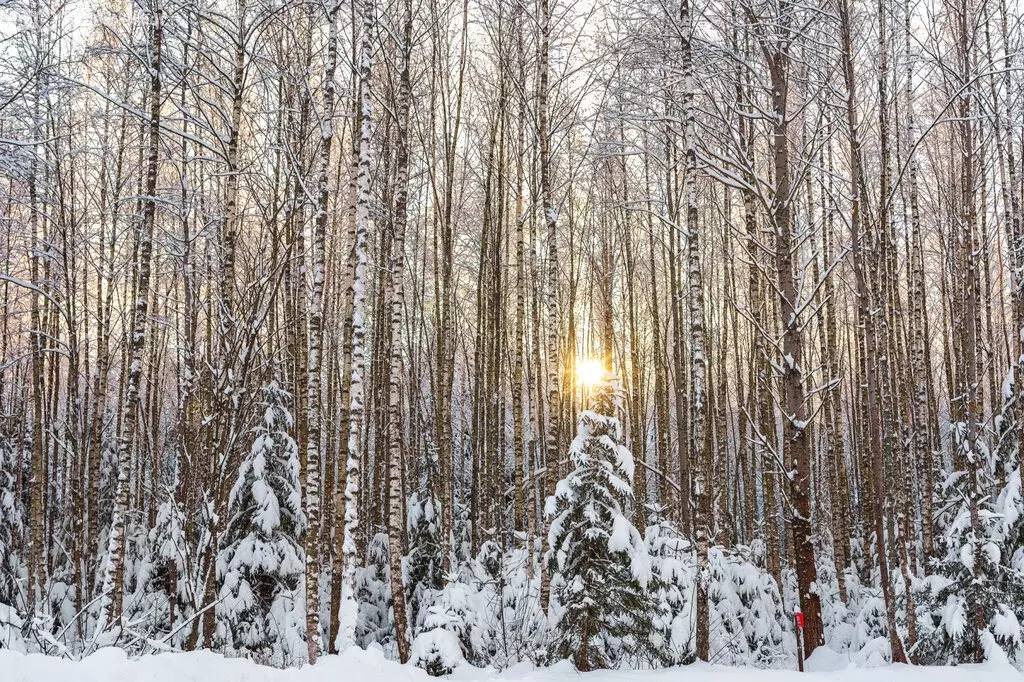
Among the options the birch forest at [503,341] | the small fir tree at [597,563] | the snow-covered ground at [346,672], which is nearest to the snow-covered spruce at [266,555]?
the birch forest at [503,341]

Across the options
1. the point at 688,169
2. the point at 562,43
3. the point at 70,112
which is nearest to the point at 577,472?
the point at 688,169

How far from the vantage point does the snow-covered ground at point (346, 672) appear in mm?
4918

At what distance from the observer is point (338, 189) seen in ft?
47.2

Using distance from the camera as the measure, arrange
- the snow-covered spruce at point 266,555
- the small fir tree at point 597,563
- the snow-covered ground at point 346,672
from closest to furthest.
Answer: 1. the snow-covered ground at point 346,672
2. the small fir tree at point 597,563
3. the snow-covered spruce at point 266,555

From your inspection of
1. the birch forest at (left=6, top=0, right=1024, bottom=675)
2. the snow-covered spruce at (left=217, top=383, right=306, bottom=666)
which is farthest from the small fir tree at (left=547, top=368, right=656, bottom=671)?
the snow-covered spruce at (left=217, top=383, right=306, bottom=666)

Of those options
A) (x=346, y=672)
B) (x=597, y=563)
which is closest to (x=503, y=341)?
(x=597, y=563)

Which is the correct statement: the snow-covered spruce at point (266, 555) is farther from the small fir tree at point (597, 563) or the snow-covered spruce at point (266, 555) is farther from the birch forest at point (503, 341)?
the small fir tree at point (597, 563)

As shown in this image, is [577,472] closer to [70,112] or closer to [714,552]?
[714,552]

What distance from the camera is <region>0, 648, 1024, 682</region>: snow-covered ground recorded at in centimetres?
492

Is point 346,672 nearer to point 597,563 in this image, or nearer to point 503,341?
point 597,563

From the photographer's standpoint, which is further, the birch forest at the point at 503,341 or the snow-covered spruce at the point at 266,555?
the snow-covered spruce at the point at 266,555

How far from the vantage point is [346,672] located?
244 inches

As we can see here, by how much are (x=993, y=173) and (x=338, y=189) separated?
1352 centimetres

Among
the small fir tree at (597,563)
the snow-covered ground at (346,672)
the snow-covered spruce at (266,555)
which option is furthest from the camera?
the snow-covered spruce at (266,555)
